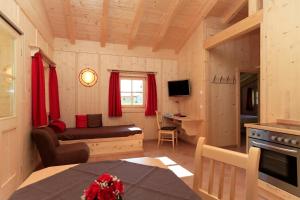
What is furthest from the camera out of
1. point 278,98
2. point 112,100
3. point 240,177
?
point 112,100

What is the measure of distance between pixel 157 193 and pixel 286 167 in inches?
71.6

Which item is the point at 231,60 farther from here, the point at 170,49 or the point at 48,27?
the point at 48,27

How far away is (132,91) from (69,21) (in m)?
2.43

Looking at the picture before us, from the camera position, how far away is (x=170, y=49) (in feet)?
18.6

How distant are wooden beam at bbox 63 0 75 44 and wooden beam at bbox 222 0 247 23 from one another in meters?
3.54

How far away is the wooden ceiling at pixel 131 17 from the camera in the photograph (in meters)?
3.89

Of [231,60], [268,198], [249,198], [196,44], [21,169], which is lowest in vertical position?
[268,198]

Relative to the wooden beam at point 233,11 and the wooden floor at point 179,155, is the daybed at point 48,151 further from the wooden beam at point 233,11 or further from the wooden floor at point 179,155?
the wooden beam at point 233,11

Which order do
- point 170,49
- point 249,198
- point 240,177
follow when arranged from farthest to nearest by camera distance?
point 170,49, point 240,177, point 249,198

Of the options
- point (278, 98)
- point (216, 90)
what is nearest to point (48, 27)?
point (216, 90)

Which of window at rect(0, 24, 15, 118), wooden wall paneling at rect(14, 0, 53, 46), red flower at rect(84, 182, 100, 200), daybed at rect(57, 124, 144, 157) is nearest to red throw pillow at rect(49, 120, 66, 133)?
daybed at rect(57, 124, 144, 157)

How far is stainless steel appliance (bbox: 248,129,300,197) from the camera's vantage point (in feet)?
6.24

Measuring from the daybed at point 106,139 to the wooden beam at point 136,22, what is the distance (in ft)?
8.03

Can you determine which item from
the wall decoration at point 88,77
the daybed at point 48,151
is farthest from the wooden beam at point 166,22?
the daybed at point 48,151
